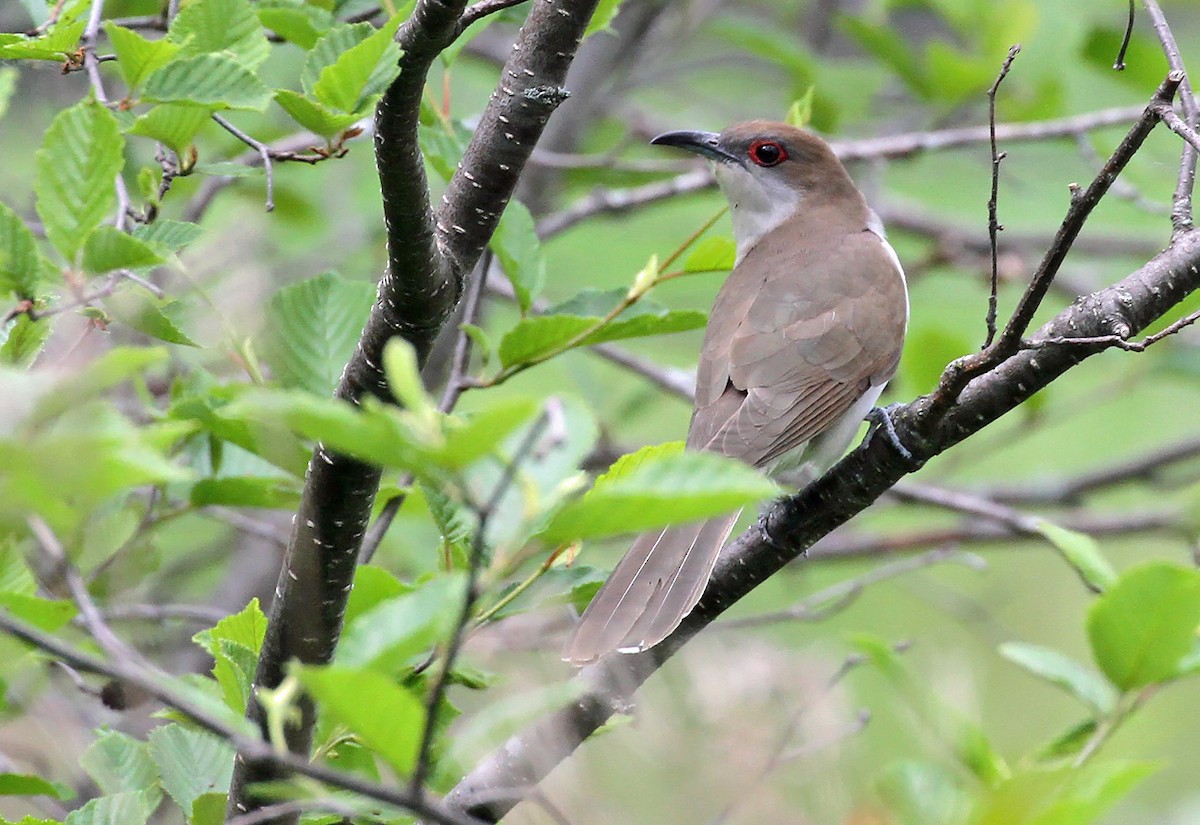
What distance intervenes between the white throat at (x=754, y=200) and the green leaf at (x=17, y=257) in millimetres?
3586

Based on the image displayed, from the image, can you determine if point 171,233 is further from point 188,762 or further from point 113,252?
point 188,762

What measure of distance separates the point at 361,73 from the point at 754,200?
334 cm

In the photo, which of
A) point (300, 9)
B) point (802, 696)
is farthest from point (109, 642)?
point (300, 9)

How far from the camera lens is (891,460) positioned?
2.71m

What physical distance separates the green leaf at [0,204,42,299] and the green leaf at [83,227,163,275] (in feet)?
0.25

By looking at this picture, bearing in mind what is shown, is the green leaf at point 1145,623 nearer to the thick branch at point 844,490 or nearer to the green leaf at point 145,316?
the thick branch at point 844,490

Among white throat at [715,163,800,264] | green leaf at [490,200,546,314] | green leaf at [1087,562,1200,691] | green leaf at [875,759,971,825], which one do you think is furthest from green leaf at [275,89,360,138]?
white throat at [715,163,800,264]

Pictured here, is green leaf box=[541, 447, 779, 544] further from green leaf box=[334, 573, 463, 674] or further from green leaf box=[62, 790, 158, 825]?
green leaf box=[62, 790, 158, 825]

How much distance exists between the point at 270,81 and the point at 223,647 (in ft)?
9.23

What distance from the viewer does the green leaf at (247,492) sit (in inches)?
116

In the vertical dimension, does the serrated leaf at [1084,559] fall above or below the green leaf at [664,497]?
below

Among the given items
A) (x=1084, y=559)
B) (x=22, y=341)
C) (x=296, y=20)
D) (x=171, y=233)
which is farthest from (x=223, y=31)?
(x=1084, y=559)

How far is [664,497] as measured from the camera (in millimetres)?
1313

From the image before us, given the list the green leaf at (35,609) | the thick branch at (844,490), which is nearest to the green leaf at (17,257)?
the green leaf at (35,609)
